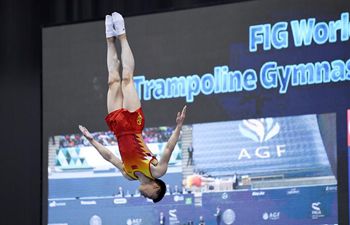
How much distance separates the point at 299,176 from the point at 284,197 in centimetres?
24

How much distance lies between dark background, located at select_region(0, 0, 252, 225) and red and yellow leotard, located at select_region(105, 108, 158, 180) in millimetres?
3087

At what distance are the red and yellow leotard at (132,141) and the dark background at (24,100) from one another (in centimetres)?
309

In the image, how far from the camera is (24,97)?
1120 centimetres

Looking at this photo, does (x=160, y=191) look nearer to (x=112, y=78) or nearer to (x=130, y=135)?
(x=130, y=135)

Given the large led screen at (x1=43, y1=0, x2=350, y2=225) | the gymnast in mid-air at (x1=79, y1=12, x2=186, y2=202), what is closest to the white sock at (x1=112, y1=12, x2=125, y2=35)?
the gymnast in mid-air at (x1=79, y1=12, x2=186, y2=202)

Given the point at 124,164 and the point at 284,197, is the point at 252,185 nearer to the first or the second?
the point at 284,197

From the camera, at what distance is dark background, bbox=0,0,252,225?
11078 mm

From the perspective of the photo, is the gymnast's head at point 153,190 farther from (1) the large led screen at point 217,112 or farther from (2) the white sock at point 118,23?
(1) the large led screen at point 217,112

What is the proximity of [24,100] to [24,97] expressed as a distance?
1.2 inches

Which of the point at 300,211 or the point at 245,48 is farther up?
the point at 245,48

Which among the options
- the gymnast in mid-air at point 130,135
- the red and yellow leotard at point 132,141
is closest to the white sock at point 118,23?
the gymnast in mid-air at point 130,135

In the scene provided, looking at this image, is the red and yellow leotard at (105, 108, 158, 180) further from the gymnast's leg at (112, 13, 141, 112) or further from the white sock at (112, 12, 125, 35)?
the white sock at (112, 12, 125, 35)

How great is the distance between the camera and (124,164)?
8.08 metres

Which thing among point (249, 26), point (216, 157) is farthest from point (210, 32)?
point (216, 157)
